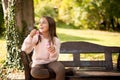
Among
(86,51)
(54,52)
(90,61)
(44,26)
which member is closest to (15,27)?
Result: (86,51)

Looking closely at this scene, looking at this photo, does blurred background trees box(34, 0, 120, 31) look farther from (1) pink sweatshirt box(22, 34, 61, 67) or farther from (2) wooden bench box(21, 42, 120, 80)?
(1) pink sweatshirt box(22, 34, 61, 67)

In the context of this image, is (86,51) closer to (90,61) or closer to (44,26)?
(90,61)

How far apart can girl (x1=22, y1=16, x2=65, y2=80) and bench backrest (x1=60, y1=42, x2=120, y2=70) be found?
0.81m

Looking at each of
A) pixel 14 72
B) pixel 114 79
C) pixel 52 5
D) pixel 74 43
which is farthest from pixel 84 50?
pixel 52 5

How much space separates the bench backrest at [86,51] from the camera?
600 centimetres

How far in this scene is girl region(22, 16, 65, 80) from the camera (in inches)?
204

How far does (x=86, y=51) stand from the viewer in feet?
20.1

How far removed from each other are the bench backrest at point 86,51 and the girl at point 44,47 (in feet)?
2.67

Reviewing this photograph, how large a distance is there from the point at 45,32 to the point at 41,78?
73 centimetres

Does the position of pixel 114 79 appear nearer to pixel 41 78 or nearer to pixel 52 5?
pixel 41 78

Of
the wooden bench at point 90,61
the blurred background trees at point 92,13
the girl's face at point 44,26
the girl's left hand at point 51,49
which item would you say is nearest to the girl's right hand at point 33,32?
the girl's face at point 44,26

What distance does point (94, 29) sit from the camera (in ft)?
88.9

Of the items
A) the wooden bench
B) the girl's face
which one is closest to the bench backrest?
the wooden bench

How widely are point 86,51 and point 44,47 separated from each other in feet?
3.67
